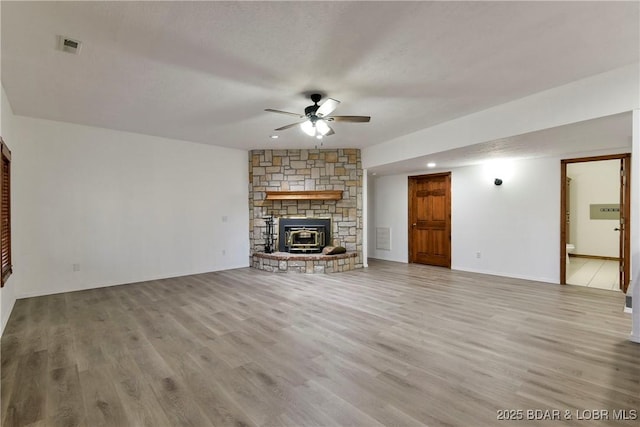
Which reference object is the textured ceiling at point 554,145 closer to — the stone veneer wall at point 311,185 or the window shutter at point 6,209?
the stone veneer wall at point 311,185

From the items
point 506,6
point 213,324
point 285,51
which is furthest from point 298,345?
point 506,6

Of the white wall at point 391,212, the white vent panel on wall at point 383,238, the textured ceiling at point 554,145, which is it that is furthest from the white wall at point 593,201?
the white vent panel on wall at point 383,238

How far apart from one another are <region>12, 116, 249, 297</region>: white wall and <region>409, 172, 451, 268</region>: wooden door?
13.4 ft

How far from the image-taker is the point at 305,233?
682 cm

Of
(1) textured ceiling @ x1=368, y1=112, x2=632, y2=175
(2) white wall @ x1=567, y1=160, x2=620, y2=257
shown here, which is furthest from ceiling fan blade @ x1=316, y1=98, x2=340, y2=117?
(2) white wall @ x1=567, y1=160, x2=620, y2=257

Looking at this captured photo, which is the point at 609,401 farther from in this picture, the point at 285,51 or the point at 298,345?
the point at 285,51

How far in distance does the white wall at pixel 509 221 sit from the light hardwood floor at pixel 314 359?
1125mm

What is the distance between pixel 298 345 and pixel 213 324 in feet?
3.75

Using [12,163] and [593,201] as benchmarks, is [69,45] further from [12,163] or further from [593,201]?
[593,201]

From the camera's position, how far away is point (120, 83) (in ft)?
10.8

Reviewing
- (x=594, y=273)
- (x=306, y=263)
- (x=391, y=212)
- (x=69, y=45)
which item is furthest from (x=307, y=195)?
(x=594, y=273)

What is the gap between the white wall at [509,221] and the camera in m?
5.40

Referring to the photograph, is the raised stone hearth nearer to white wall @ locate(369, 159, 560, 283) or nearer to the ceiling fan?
white wall @ locate(369, 159, 560, 283)

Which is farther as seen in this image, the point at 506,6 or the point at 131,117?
the point at 131,117
